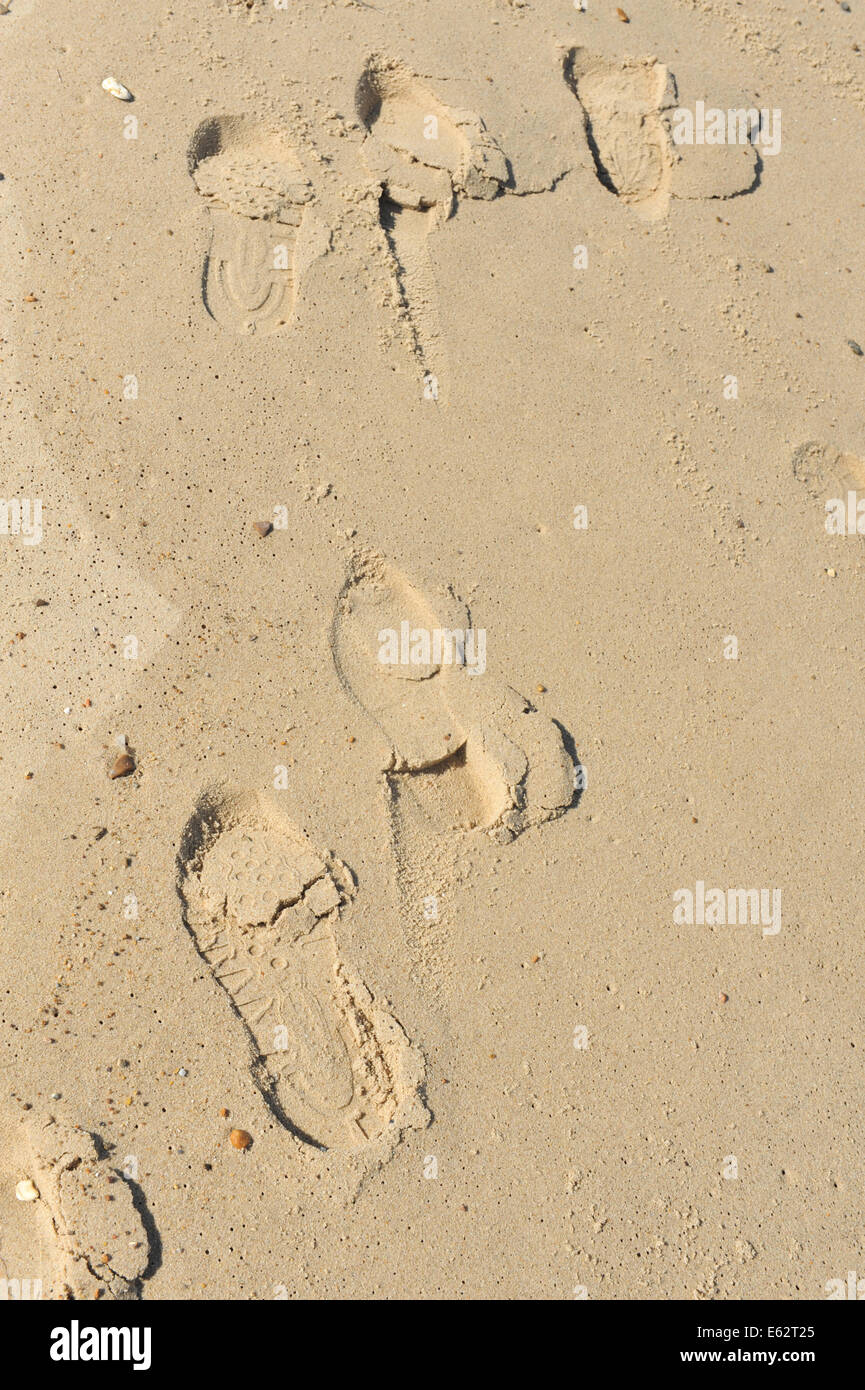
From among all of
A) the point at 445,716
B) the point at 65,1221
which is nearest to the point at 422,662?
the point at 445,716

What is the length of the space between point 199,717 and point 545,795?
1.53m

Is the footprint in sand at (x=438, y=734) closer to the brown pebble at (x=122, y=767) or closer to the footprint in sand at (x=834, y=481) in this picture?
the brown pebble at (x=122, y=767)

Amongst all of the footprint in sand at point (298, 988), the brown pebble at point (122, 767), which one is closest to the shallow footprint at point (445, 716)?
the footprint in sand at point (298, 988)

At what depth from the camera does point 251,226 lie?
201 inches

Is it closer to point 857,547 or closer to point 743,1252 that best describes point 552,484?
point 857,547

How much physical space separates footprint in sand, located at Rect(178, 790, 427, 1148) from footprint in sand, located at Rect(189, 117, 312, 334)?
7.78ft

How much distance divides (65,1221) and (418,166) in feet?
16.5

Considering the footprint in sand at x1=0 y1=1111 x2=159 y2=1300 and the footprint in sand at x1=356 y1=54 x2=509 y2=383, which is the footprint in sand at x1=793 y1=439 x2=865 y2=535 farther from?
the footprint in sand at x1=0 y1=1111 x2=159 y2=1300

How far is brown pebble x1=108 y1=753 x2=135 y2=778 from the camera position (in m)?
4.36

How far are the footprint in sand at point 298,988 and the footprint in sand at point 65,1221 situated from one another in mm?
654

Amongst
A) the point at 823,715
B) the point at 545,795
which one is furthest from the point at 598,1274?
the point at 823,715

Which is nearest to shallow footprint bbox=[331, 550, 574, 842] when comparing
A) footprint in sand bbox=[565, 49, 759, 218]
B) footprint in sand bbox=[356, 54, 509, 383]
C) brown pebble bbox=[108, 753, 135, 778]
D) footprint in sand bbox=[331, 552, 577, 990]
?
footprint in sand bbox=[331, 552, 577, 990]

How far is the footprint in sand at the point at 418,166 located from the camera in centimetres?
514

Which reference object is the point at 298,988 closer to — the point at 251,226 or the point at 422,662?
the point at 422,662
